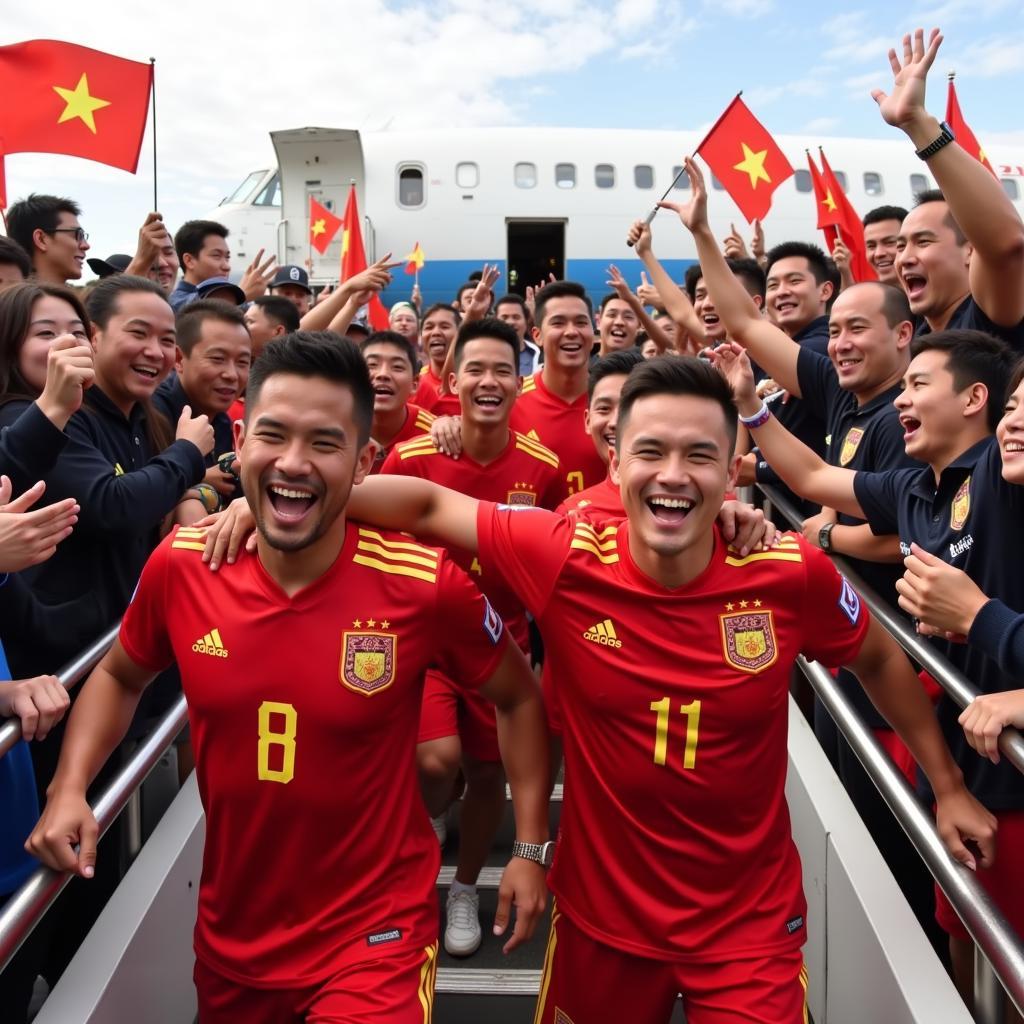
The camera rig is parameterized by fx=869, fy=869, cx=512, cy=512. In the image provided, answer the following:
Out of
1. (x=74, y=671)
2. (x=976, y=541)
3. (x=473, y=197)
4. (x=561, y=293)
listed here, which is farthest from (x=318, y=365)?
(x=473, y=197)

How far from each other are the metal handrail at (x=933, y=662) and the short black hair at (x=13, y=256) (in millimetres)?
3582

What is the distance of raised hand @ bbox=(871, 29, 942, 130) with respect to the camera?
2803mm

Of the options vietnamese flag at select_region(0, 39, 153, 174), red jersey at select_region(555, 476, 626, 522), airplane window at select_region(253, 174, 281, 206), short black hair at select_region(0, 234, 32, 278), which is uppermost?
airplane window at select_region(253, 174, 281, 206)

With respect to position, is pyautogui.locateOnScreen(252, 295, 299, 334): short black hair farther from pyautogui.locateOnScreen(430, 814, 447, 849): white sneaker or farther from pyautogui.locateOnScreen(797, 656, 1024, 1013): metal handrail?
pyautogui.locateOnScreen(797, 656, 1024, 1013): metal handrail

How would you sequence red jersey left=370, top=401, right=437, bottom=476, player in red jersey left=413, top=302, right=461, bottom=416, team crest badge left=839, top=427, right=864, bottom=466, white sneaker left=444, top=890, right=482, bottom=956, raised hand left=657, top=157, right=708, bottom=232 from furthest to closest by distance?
player in red jersey left=413, top=302, right=461, bottom=416, red jersey left=370, top=401, right=437, bottom=476, raised hand left=657, top=157, right=708, bottom=232, team crest badge left=839, top=427, right=864, bottom=466, white sneaker left=444, top=890, right=482, bottom=956

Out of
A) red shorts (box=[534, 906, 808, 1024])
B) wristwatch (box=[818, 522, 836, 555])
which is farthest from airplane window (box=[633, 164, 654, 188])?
red shorts (box=[534, 906, 808, 1024])

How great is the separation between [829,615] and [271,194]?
16182 millimetres

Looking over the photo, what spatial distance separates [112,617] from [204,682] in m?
1.02

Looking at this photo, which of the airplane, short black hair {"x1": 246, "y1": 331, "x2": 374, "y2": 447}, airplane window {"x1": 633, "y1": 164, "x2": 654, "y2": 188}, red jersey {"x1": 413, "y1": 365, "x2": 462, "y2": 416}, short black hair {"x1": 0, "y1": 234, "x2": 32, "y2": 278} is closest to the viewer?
short black hair {"x1": 246, "y1": 331, "x2": 374, "y2": 447}

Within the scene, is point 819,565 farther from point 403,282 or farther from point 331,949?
point 403,282

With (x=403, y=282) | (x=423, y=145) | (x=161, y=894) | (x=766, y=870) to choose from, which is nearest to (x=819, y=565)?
(x=766, y=870)

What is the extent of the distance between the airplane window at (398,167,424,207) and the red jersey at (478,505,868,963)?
15.2m

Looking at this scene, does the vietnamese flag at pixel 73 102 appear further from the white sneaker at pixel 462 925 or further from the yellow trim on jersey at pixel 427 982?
the yellow trim on jersey at pixel 427 982

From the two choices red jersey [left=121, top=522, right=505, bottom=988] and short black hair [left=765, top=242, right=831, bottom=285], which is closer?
red jersey [left=121, top=522, right=505, bottom=988]
